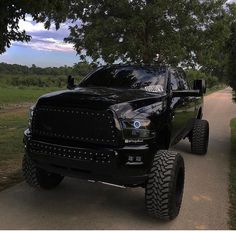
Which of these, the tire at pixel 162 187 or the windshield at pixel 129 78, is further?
the windshield at pixel 129 78

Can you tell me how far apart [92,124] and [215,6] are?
50.7 ft

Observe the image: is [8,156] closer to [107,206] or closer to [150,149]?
[107,206]

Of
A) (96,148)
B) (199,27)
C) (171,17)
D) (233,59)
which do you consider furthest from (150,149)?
(199,27)

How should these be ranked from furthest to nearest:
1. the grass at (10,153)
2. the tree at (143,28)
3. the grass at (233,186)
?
the tree at (143,28)
the grass at (10,153)
the grass at (233,186)

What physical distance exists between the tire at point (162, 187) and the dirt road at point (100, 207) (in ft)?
0.63

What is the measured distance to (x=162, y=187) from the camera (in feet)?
17.5

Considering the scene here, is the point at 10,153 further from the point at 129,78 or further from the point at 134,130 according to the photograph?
the point at 134,130

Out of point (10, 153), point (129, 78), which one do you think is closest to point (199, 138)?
point (129, 78)

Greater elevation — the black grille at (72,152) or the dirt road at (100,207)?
the black grille at (72,152)

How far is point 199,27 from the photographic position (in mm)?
19031

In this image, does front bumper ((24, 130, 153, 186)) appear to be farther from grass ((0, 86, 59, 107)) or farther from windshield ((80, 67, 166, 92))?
grass ((0, 86, 59, 107))

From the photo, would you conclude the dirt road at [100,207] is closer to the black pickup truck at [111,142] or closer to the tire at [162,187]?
the tire at [162,187]

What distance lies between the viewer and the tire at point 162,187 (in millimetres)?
5332

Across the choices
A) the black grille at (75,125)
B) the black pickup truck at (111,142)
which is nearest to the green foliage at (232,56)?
the black pickup truck at (111,142)
